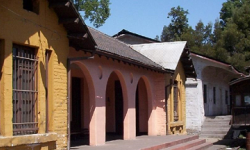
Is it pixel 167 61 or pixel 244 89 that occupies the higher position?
pixel 167 61

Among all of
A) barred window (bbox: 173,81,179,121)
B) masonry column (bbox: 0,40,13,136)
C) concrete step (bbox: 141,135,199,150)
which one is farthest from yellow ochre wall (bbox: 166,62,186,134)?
masonry column (bbox: 0,40,13,136)

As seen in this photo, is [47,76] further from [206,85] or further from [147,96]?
[206,85]

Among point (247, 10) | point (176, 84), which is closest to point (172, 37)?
point (247, 10)

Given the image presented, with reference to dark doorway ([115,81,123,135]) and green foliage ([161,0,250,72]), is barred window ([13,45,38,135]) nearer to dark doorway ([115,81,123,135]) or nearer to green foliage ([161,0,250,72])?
dark doorway ([115,81,123,135])

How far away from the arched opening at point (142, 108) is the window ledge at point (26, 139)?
984 centimetres

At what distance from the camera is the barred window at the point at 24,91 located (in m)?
9.02

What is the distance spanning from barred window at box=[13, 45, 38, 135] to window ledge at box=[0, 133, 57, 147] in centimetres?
21

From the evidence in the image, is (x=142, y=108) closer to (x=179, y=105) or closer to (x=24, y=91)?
(x=179, y=105)

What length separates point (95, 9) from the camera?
122ft

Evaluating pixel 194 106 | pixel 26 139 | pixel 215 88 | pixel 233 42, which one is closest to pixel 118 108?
pixel 194 106

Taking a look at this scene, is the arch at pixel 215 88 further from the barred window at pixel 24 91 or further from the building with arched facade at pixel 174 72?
the barred window at pixel 24 91

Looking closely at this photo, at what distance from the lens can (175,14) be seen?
155 ft

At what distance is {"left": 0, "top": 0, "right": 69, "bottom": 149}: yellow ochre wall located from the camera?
338 inches

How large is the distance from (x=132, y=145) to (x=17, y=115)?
5533 mm
